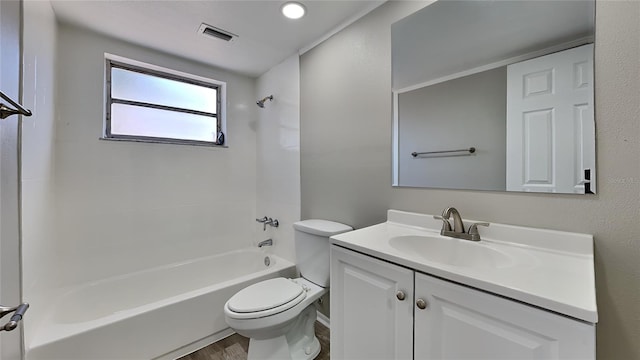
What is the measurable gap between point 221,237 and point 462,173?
7.36 feet

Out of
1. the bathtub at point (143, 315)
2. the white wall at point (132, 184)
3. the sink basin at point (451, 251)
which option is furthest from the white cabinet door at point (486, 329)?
the white wall at point (132, 184)

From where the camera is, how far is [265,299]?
56.1 inches

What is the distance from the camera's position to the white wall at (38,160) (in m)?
1.12

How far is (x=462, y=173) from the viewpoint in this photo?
4.01 feet

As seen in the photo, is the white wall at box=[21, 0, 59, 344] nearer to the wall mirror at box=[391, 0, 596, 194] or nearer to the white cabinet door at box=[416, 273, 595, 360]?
the white cabinet door at box=[416, 273, 595, 360]

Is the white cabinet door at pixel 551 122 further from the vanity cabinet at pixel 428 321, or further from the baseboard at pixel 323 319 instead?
the baseboard at pixel 323 319

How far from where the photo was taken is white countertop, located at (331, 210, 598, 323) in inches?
23.6

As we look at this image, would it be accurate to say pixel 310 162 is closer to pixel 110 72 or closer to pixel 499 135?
pixel 499 135

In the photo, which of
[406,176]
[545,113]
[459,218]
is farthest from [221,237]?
[545,113]

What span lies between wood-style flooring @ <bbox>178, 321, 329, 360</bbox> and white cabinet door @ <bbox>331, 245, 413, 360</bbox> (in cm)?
65

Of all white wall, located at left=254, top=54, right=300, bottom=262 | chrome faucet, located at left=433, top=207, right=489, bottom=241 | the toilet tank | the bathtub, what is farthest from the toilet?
chrome faucet, located at left=433, top=207, right=489, bottom=241

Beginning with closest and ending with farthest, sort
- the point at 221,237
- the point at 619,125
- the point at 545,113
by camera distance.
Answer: the point at 619,125, the point at 545,113, the point at 221,237

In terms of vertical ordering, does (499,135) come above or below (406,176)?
above

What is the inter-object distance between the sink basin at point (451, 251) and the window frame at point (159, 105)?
2.08 meters
